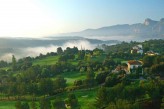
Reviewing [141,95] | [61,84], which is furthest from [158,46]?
[141,95]

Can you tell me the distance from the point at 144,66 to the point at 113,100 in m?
52.4

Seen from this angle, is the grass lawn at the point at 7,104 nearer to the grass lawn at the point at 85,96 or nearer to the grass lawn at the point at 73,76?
the grass lawn at the point at 85,96

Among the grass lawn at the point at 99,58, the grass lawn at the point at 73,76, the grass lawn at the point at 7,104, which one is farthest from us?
the grass lawn at the point at 99,58

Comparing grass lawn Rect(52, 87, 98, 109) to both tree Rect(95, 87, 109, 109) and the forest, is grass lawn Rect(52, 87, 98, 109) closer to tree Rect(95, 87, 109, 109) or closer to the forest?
the forest

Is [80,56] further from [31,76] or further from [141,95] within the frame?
[141,95]

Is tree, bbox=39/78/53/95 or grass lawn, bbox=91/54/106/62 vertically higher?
grass lawn, bbox=91/54/106/62

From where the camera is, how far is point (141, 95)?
70875 mm

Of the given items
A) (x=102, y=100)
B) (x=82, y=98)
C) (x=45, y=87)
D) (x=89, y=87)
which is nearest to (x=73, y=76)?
(x=89, y=87)

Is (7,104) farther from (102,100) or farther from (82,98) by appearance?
(102,100)

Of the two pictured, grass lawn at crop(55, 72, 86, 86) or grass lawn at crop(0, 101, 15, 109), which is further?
grass lawn at crop(55, 72, 86, 86)

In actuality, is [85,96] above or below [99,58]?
below

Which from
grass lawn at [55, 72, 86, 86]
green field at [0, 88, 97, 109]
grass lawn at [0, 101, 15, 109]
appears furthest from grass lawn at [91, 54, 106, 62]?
grass lawn at [0, 101, 15, 109]

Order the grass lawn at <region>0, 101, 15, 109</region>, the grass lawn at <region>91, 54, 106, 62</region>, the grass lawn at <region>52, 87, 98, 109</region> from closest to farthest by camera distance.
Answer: the grass lawn at <region>52, 87, 98, 109</region> → the grass lawn at <region>0, 101, 15, 109</region> → the grass lawn at <region>91, 54, 106, 62</region>

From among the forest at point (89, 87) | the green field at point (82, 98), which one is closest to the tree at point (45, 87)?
the forest at point (89, 87)
